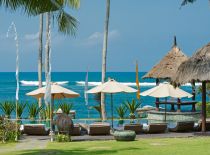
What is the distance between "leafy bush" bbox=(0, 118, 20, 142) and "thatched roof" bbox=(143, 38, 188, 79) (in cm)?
1128

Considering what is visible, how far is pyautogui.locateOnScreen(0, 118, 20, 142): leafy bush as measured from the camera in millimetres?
19344

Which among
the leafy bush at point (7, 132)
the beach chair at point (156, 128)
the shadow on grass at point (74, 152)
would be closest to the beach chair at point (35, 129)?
the leafy bush at point (7, 132)

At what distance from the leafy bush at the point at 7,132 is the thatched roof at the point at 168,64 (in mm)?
11285

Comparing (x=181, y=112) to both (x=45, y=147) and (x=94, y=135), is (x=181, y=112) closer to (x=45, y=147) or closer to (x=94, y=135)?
(x=94, y=135)

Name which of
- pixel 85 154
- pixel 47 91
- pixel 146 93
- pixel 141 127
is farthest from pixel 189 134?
pixel 85 154

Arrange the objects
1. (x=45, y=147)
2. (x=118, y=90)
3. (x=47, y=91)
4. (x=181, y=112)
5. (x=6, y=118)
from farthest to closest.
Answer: (x=181, y=112), (x=118, y=90), (x=6, y=118), (x=47, y=91), (x=45, y=147)

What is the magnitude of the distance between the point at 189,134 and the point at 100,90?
388 cm

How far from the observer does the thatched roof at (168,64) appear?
29062mm

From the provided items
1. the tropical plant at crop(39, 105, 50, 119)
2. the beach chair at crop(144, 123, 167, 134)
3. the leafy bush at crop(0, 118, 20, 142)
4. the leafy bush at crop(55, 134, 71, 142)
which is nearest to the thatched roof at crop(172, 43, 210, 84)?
the beach chair at crop(144, 123, 167, 134)

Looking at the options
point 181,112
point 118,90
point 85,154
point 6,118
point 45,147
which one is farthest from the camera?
point 181,112

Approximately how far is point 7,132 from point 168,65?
12126mm

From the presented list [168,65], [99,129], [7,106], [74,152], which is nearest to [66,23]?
[74,152]

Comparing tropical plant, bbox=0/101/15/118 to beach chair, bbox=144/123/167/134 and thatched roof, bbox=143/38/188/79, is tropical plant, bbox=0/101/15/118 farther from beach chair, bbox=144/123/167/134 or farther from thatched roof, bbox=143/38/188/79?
thatched roof, bbox=143/38/188/79

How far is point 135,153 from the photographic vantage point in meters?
14.8
